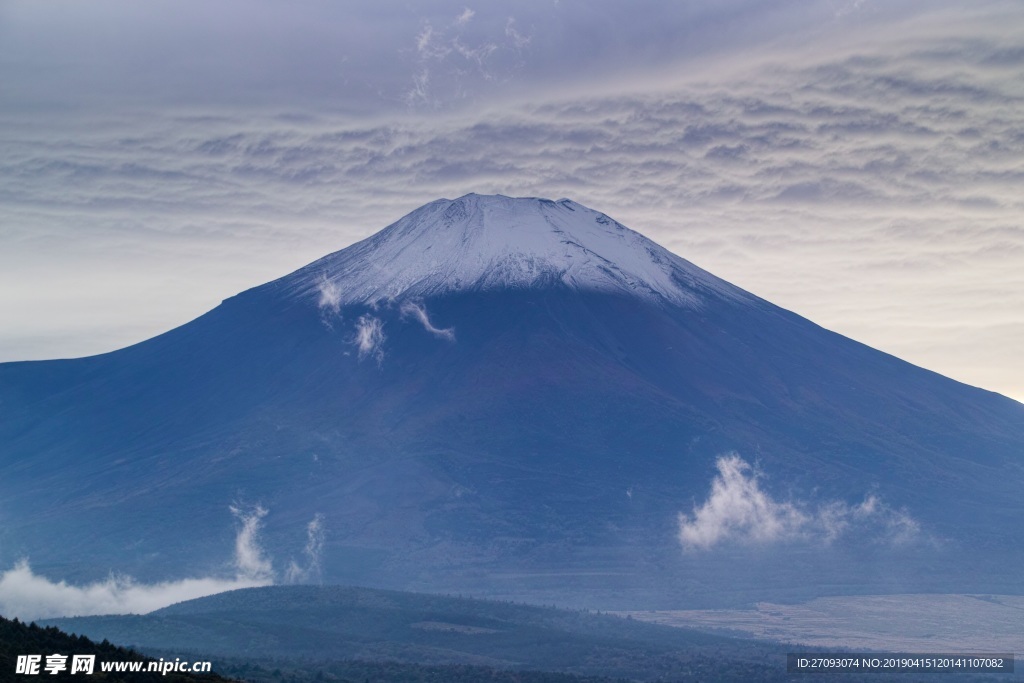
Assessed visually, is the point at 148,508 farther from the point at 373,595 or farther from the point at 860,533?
the point at 860,533

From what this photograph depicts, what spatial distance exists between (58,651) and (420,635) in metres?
57.9

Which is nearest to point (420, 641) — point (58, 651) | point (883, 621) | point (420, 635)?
point (420, 635)

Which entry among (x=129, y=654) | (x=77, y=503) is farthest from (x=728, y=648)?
(x=77, y=503)

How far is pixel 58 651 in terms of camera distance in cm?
5278

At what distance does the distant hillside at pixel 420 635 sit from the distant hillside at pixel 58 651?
36.5m

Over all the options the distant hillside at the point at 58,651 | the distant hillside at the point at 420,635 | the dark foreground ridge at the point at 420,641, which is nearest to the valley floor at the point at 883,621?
the dark foreground ridge at the point at 420,641

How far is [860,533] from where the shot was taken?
19350cm

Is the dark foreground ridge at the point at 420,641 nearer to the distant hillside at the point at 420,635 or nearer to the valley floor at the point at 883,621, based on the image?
the distant hillside at the point at 420,635

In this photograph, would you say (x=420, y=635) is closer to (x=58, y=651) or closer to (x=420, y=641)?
(x=420, y=641)

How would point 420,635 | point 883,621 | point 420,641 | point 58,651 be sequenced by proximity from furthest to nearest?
1. point 883,621
2. point 420,635
3. point 420,641
4. point 58,651

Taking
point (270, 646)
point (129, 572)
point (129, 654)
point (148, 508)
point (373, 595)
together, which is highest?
point (148, 508)

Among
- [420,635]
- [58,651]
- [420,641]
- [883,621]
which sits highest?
[883,621]

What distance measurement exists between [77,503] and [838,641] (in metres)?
98.7

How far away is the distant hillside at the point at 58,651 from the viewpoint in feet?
163
